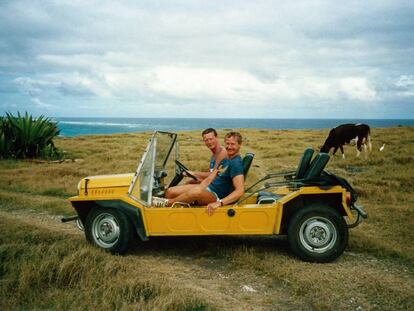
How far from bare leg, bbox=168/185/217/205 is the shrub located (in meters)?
13.9

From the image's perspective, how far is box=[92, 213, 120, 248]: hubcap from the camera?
587 centimetres

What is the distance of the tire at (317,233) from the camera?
18.2ft

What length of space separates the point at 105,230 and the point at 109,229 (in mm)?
65

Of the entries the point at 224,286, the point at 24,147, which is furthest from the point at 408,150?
the point at 24,147

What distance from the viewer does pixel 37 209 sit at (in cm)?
884

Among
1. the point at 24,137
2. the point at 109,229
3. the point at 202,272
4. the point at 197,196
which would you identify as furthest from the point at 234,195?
the point at 24,137

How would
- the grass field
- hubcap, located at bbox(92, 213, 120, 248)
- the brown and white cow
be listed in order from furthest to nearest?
1. the brown and white cow
2. hubcap, located at bbox(92, 213, 120, 248)
3. the grass field

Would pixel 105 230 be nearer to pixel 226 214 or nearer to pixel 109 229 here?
pixel 109 229

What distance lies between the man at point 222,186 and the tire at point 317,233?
92cm

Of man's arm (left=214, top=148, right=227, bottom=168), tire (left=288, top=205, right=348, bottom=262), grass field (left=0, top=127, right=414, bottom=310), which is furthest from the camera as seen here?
man's arm (left=214, top=148, right=227, bottom=168)

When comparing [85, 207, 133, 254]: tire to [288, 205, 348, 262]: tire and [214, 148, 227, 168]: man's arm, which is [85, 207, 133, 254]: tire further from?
[288, 205, 348, 262]: tire

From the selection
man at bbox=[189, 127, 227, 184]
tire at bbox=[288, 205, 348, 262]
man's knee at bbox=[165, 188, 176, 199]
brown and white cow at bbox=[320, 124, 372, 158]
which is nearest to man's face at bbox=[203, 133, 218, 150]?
man at bbox=[189, 127, 227, 184]

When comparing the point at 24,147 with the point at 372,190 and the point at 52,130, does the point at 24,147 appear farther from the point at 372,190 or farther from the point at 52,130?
the point at 372,190

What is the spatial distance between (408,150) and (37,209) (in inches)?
597
